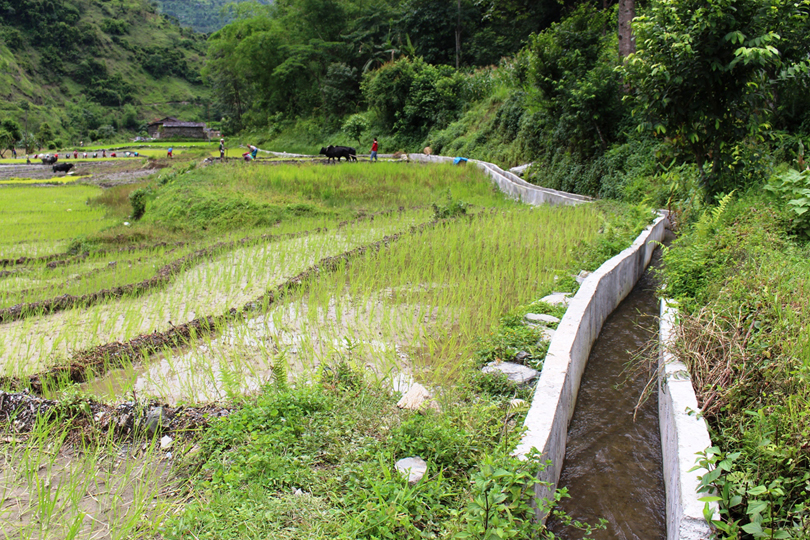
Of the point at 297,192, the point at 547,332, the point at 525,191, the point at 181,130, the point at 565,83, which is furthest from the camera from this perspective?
the point at 181,130

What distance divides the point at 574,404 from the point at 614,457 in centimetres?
59

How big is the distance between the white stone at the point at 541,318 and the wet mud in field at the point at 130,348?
282 cm

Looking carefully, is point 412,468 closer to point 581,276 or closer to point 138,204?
point 581,276

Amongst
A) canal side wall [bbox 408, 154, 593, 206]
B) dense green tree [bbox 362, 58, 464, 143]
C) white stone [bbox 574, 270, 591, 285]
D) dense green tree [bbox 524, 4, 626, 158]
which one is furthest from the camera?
dense green tree [bbox 362, 58, 464, 143]

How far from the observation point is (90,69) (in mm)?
76312

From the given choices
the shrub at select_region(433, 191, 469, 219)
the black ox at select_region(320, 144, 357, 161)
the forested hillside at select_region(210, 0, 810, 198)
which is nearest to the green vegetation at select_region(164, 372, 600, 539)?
the forested hillside at select_region(210, 0, 810, 198)

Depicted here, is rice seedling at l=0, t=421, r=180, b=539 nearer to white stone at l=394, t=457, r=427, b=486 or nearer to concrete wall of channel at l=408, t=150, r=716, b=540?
white stone at l=394, t=457, r=427, b=486

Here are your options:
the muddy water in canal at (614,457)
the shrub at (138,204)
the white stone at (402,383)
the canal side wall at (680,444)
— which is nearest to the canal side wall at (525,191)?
the muddy water in canal at (614,457)

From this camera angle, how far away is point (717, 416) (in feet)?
9.92

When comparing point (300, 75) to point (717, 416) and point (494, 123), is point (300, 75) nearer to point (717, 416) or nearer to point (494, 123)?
point (494, 123)

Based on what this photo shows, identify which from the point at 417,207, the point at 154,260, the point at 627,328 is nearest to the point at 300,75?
the point at 417,207

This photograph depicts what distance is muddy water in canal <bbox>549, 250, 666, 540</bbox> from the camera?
2967mm

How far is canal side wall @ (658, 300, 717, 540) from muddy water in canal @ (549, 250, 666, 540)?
4.9 inches

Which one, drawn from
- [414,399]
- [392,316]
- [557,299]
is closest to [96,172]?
[392,316]
